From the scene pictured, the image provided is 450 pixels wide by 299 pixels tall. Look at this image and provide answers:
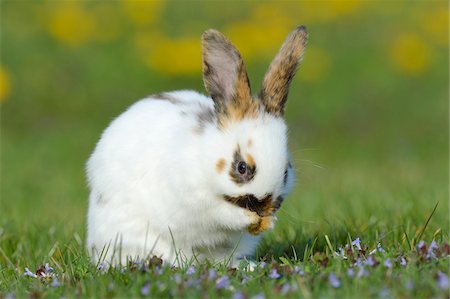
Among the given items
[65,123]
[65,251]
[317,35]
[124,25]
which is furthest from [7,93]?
[65,251]

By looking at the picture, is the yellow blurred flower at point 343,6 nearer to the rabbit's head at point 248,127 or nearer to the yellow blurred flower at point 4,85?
the yellow blurred flower at point 4,85

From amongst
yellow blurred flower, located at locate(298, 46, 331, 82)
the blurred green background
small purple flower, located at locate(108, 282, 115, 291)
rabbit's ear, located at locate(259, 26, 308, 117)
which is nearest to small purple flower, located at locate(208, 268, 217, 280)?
small purple flower, located at locate(108, 282, 115, 291)

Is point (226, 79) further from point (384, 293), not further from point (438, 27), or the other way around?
point (438, 27)

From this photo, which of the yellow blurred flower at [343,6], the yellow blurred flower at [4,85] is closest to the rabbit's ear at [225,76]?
the yellow blurred flower at [4,85]

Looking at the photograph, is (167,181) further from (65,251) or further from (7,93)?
(7,93)

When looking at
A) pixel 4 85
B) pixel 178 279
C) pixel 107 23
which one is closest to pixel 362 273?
pixel 178 279

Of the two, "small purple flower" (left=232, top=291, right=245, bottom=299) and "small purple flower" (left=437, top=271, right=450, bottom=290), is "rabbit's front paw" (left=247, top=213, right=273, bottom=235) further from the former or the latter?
"small purple flower" (left=437, top=271, right=450, bottom=290)
